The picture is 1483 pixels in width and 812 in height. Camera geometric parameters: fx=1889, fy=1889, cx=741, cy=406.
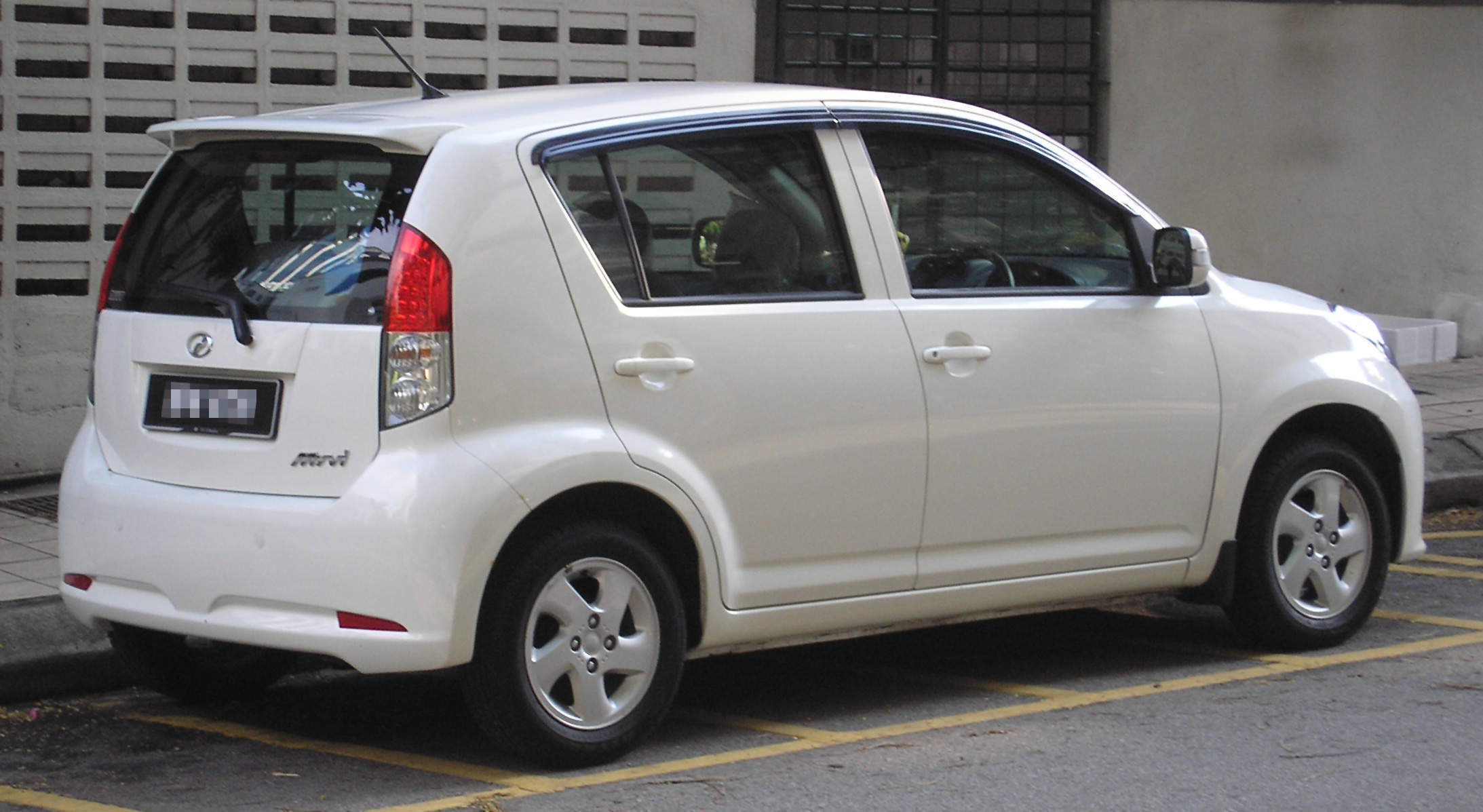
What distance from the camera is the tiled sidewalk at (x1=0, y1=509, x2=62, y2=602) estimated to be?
21.1 feet

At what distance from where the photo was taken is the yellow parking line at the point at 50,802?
14.8ft

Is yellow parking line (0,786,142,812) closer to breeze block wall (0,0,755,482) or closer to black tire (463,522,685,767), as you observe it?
black tire (463,522,685,767)

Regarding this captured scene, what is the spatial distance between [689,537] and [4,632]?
2.31 metres

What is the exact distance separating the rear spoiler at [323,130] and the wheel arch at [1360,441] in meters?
2.87

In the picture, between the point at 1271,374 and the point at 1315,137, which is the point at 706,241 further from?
the point at 1315,137

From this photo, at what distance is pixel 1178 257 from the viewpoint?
224 inches

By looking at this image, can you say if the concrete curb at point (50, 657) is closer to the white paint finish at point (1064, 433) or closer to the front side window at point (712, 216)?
the front side window at point (712, 216)

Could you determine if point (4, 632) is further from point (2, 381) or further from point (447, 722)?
point (2, 381)

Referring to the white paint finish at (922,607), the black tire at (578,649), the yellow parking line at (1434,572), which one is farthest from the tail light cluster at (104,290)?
the yellow parking line at (1434,572)

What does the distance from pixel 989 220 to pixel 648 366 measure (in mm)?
1350

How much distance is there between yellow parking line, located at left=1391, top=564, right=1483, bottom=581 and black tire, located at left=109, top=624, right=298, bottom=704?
14.7 ft

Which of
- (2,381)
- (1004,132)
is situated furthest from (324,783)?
(2,381)

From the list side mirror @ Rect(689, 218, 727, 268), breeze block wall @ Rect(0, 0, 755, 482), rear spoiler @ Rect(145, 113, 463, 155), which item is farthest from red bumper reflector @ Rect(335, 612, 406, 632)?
breeze block wall @ Rect(0, 0, 755, 482)

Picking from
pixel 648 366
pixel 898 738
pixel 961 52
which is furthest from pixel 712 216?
pixel 961 52
